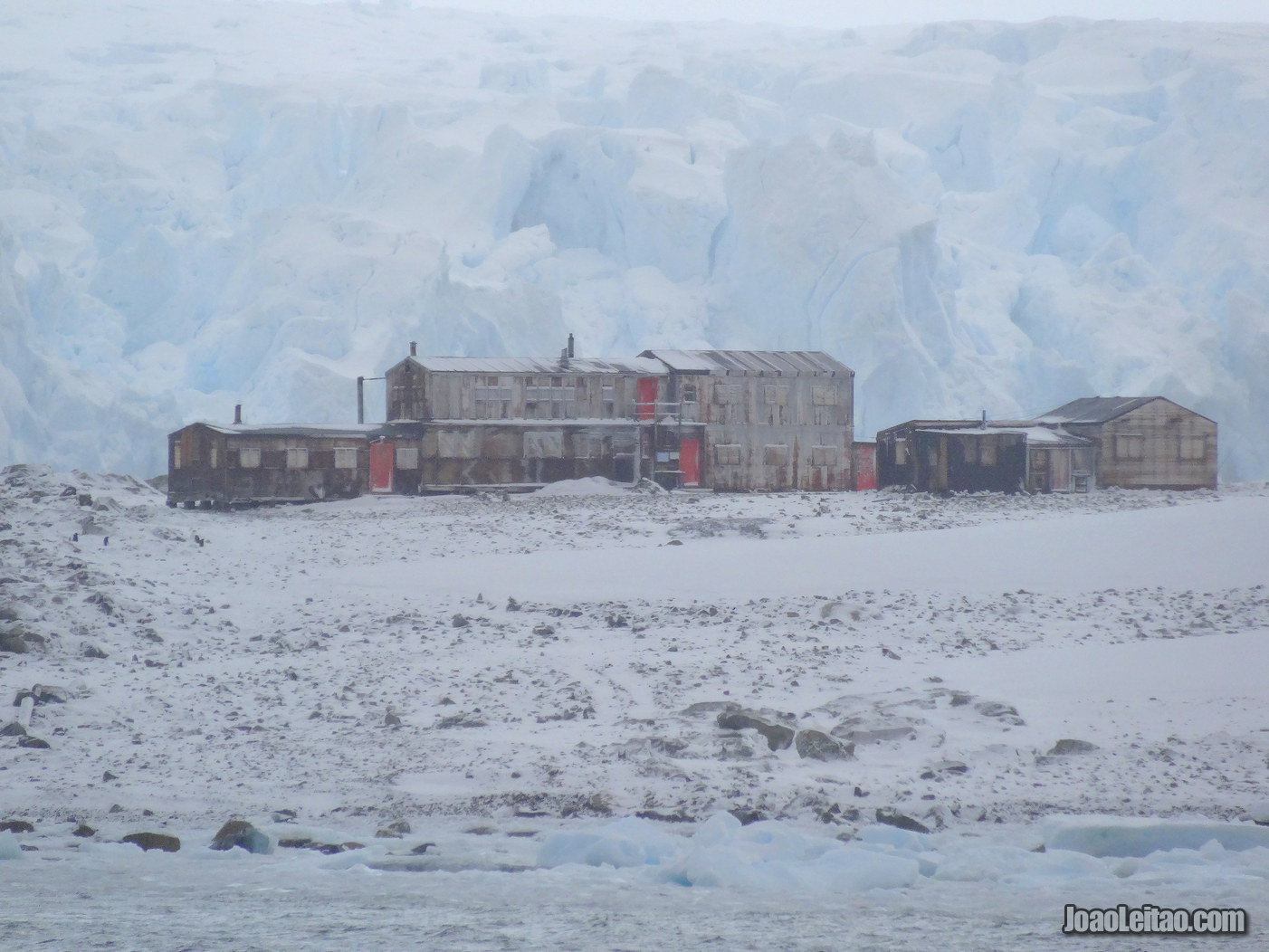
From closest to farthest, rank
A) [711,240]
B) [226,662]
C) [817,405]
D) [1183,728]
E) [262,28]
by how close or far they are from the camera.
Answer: [1183,728]
[226,662]
[817,405]
[711,240]
[262,28]

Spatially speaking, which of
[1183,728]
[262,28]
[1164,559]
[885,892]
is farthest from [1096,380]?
[262,28]

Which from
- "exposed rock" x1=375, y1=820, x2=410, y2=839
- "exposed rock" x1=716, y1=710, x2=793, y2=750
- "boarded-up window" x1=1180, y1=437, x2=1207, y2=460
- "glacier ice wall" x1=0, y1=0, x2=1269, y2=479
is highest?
"glacier ice wall" x1=0, y1=0, x2=1269, y2=479

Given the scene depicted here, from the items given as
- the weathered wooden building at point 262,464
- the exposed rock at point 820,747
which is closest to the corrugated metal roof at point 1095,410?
the weathered wooden building at point 262,464

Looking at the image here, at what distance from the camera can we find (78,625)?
13.5 meters

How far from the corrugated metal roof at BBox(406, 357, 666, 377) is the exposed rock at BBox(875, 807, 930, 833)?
28.3 m

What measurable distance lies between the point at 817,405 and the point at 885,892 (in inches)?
1212

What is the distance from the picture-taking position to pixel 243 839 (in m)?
7.74

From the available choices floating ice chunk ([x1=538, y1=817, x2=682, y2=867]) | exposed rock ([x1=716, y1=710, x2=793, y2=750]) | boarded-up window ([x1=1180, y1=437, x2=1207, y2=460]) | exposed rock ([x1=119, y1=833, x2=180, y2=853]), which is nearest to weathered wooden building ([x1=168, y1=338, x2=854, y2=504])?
boarded-up window ([x1=1180, y1=437, x2=1207, y2=460])

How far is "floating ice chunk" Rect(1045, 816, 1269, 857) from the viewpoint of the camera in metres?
7.69

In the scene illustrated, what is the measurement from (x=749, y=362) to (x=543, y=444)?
22.0ft

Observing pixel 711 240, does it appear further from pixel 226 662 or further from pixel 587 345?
pixel 226 662

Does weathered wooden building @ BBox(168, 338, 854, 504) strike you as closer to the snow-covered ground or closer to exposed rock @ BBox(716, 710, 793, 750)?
the snow-covered ground

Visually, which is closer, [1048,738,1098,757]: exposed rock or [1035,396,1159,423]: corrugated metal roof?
[1048,738,1098,757]: exposed rock

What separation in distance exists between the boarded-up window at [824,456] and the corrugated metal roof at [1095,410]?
6607 mm
